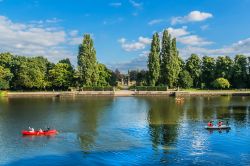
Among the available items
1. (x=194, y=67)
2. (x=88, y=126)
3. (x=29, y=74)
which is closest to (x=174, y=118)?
(x=88, y=126)

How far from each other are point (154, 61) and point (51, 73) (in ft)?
127

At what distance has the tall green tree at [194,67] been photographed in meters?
142

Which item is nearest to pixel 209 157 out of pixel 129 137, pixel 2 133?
pixel 129 137

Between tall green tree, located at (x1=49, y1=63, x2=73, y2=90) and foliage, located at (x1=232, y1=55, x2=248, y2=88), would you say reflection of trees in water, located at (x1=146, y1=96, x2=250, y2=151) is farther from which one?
foliage, located at (x1=232, y1=55, x2=248, y2=88)

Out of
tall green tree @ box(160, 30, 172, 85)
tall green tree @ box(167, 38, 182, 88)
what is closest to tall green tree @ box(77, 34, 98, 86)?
tall green tree @ box(160, 30, 172, 85)

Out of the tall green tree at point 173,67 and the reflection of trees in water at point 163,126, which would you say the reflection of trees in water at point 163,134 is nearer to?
the reflection of trees in water at point 163,126

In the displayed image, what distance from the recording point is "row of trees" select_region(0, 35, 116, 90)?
128 meters

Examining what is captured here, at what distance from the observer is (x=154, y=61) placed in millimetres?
130000

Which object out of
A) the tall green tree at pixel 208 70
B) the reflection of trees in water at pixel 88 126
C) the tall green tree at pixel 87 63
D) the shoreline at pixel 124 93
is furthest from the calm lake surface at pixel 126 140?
the tall green tree at pixel 208 70

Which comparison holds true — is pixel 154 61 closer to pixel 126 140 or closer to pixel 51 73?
pixel 51 73

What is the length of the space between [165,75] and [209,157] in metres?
94.5

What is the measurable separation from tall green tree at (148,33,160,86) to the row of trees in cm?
1945

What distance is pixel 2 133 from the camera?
50.8 meters

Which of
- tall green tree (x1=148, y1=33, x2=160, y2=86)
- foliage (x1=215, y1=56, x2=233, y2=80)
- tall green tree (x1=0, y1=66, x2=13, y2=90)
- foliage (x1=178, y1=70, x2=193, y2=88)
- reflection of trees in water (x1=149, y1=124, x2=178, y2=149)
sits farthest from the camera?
foliage (x1=215, y1=56, x2=233, y2=80)
